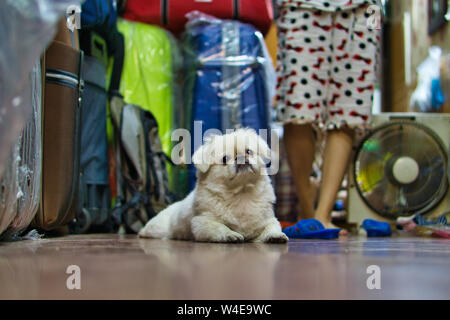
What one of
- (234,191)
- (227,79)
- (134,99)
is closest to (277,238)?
(234,191)

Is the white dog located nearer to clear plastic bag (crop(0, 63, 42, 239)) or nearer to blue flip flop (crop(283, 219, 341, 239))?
blue flip flop (crop(283, 219, 341, 239))

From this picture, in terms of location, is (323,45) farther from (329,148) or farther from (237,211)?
(237,211)

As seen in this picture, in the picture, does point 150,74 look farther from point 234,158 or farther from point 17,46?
point 17,46

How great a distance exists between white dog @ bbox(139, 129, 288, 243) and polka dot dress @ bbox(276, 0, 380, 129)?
57cm

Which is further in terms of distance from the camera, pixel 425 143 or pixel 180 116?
pixel 180 116

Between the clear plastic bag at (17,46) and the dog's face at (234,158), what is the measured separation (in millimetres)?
1045

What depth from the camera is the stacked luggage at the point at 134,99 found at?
182cm

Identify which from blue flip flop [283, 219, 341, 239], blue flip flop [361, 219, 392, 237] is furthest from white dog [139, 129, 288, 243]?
blue flip flop [361, 219, 392, 237]

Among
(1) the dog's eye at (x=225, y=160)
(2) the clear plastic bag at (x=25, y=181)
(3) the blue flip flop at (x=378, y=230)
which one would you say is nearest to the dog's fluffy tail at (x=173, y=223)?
(1) the dog's eye at (x=225, y=160)

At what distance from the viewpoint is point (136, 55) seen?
288cm

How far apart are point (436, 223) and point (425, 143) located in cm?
48

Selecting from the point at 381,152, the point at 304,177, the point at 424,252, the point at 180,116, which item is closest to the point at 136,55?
the point at 180,116

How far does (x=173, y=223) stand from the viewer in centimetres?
194

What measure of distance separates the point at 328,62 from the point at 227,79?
2.42 ft
